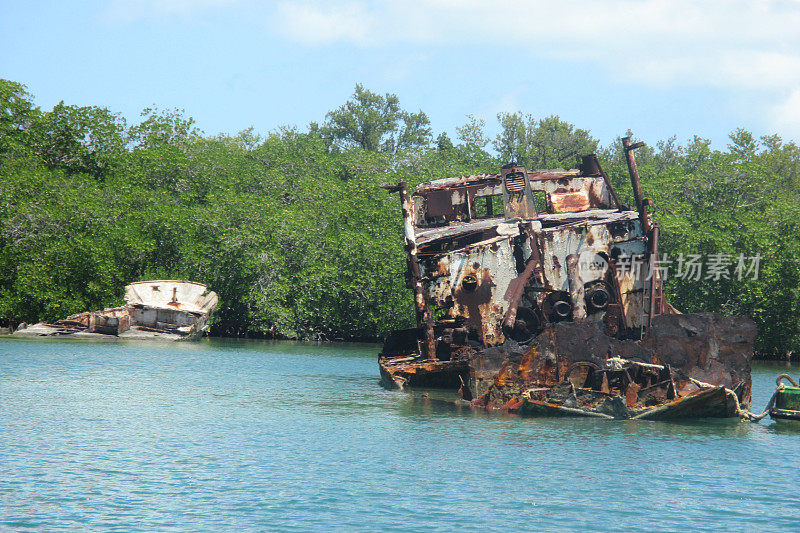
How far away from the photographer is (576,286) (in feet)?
59.6

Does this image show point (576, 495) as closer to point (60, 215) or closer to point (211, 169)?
point (60, 215)

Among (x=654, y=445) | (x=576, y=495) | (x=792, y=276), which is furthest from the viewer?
(x=792, y=276)

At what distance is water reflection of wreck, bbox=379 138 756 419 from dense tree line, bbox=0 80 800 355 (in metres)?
14.3

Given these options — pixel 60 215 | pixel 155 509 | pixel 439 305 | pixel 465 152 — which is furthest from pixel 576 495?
pixel 465 152

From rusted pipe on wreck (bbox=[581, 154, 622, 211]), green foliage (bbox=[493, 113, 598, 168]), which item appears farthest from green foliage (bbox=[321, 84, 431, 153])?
rusted pipe on wreck (bbox=[581, 154, 622, 211])

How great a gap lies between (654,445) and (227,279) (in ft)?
85.1

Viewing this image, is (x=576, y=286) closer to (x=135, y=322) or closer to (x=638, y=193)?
(x=638, y=193)

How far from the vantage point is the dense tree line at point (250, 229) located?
111 ft

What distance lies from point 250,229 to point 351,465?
26205 mm

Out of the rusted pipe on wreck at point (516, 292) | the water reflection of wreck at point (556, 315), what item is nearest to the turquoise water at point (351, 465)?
the water reflection of wreck at point (556, 315)

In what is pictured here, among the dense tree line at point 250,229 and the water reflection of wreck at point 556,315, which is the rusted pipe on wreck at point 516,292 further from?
the dense tree line at point 250,229

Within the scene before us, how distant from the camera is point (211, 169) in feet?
140

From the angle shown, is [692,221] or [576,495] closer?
[576,495]

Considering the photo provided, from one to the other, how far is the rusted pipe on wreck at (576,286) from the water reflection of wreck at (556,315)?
3 cm
